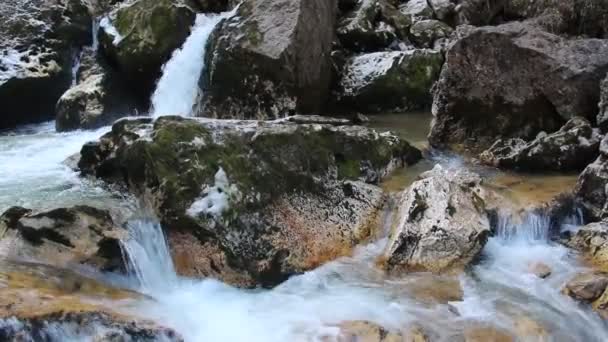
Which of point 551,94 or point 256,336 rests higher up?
point 551,94

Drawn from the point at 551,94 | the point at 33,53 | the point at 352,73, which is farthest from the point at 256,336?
the point at 33,53

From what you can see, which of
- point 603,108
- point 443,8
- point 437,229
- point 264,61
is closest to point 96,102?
point 264,61

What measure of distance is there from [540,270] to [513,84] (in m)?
4.28

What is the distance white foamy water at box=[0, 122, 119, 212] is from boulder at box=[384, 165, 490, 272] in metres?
3.65

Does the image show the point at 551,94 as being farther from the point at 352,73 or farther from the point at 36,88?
the point at 36,88

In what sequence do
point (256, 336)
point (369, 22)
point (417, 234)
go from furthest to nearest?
1. point (369, 22)
2. point (417, 234)
3. point (256, 336)

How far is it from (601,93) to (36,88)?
453 inches

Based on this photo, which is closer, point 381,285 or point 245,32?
point 381,285

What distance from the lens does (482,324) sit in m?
6.27

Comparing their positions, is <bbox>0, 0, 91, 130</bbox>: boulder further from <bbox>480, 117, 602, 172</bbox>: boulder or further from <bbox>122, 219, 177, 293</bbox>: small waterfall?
<bbox>480, 117, 602, 172</bbox>: boulder

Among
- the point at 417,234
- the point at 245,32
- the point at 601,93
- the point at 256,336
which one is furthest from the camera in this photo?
the point at 245,32

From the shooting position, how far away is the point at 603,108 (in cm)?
983

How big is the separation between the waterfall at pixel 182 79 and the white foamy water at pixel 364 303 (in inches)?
259

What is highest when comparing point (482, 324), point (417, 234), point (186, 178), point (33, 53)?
point (33, 53)
